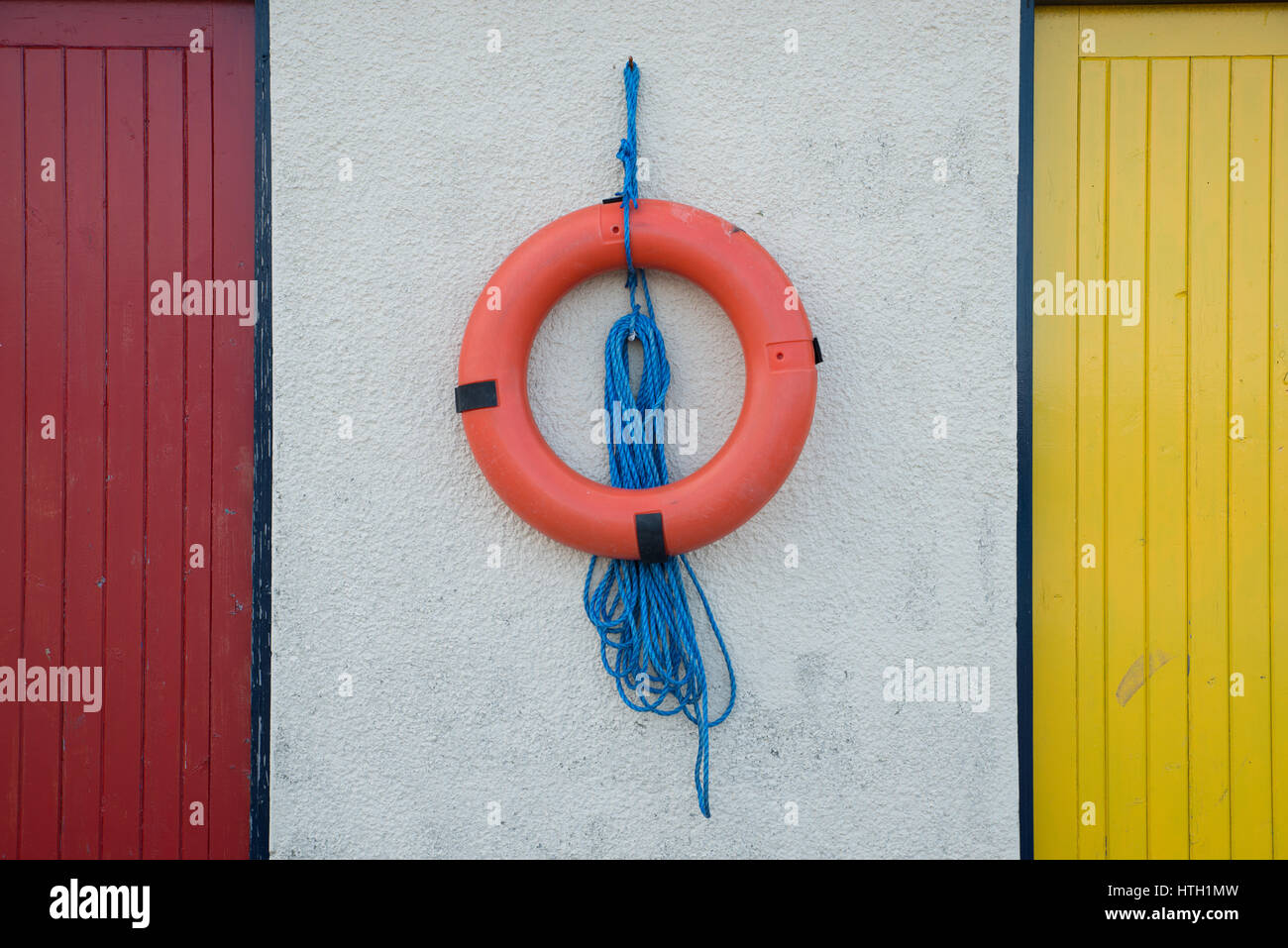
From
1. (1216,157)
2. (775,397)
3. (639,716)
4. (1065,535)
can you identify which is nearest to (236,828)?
(639,716)

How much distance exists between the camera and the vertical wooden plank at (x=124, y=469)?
1.77 metres

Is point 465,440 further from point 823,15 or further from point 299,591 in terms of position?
point 823,15

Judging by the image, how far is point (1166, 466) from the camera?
1.74m

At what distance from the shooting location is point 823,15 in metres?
1.63

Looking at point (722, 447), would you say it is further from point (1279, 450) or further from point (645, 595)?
point (1279, 450)

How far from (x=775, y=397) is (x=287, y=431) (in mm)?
1020

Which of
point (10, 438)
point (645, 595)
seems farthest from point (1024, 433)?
point (10, 438)

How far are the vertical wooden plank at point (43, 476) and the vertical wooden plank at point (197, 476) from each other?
0.28 m

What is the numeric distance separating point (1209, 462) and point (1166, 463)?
96 millimetres

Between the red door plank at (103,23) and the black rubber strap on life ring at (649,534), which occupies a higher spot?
the red door plank at (103,23)

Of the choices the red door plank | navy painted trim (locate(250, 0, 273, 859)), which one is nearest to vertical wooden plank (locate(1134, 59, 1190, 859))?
navy painted trim (locate(250, 0, 273, 859))

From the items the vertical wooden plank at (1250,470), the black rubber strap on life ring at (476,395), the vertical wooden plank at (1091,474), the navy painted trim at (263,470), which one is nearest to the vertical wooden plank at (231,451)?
the navy painted trim at (263,470)

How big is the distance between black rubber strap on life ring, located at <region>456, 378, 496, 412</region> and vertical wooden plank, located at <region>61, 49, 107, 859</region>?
90 centimetres

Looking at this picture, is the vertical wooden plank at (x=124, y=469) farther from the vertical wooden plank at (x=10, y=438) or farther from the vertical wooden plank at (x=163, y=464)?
the vertical wooden plank at (x=10, y=438)
